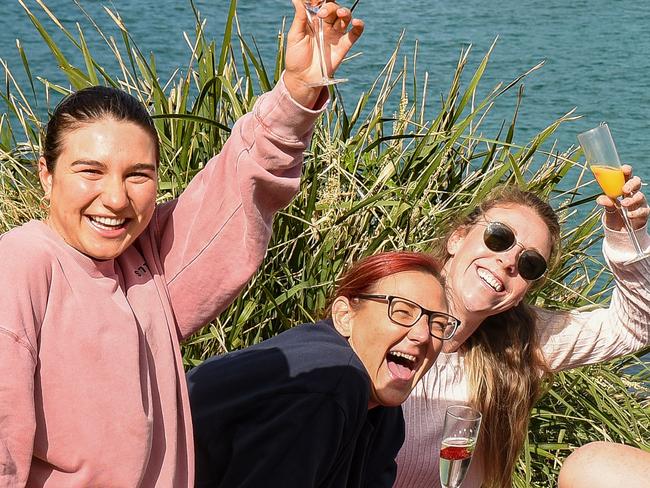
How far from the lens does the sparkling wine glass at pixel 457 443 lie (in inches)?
96.7

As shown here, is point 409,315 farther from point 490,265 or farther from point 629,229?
point 629,229

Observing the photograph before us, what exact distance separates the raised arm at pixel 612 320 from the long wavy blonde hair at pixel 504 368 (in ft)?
0.23

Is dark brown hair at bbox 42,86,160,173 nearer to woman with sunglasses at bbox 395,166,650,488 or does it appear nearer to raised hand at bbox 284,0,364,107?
raised hand at bbox 284,0,364,107

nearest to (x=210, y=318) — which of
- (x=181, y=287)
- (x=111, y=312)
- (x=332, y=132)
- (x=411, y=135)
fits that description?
(x=181, y=287)

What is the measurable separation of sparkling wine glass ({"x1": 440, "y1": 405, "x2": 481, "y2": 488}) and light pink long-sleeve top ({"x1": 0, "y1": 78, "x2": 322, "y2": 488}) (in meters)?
0.70

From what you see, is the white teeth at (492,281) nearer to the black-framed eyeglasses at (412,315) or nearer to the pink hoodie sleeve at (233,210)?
the black-framed eyeglasses at (412,315)

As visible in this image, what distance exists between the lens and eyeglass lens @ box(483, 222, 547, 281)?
3.09 metres

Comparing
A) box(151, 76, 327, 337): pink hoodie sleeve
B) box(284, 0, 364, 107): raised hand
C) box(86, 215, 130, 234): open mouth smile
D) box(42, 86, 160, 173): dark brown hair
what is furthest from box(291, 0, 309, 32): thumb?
box(86, 215, 130, 234): open mouth smile

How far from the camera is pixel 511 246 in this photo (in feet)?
10.2

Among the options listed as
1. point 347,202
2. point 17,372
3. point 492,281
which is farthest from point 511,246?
point 17,372

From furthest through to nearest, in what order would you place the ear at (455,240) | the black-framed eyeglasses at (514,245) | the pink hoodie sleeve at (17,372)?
the ear at (455,240) → the black-framed eyeglasses at (514,245) → the pink hoodie sleeve at (17,372)

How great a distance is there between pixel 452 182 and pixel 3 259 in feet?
7.62

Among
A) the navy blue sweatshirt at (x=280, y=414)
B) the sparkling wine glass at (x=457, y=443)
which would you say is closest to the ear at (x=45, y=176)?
the navy blue sweatshirt at (x=280, y=414)

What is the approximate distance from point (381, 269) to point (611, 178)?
910 mm
